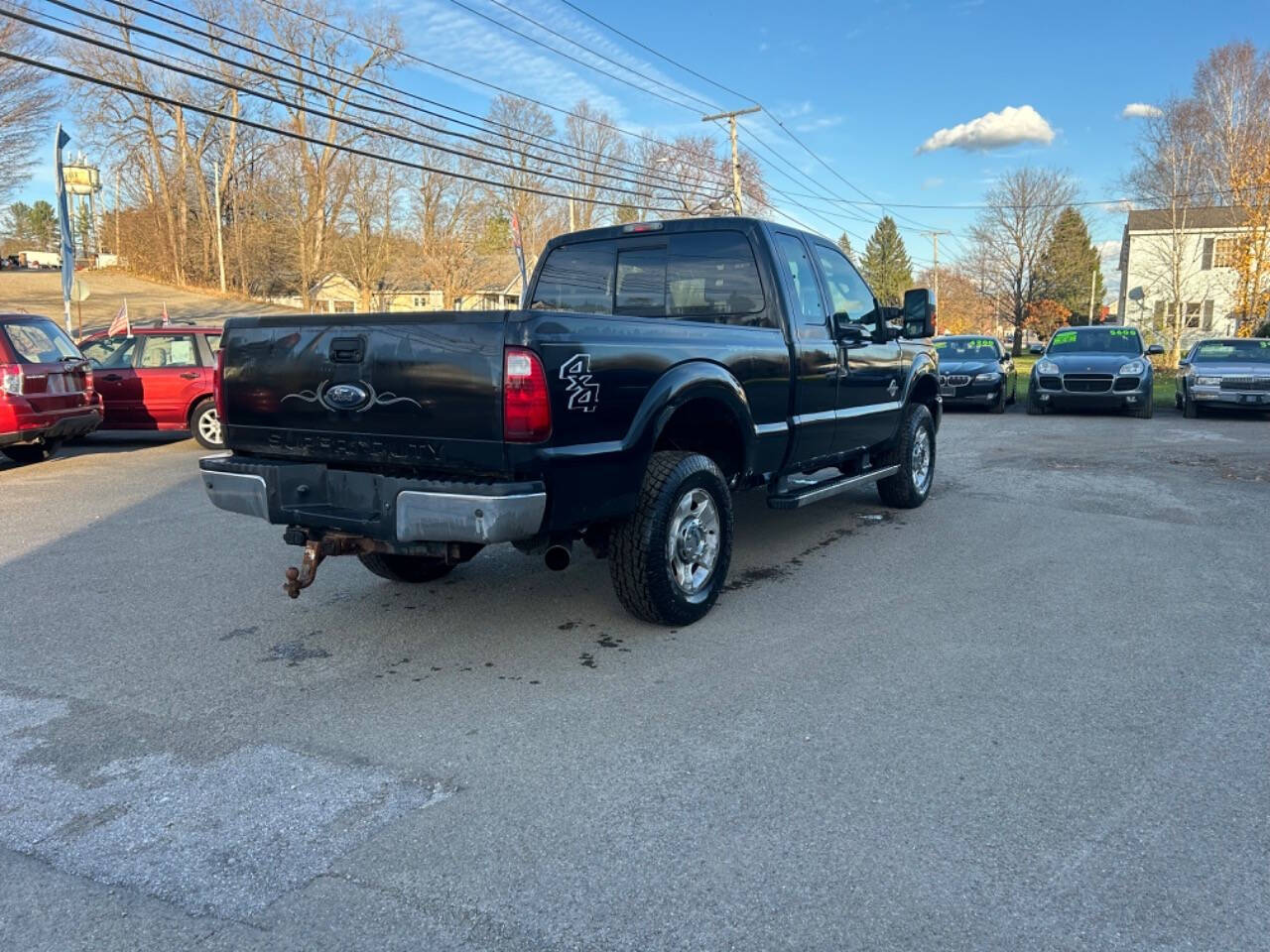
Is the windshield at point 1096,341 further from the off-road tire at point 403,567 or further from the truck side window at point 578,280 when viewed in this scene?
the off-road tire at point 403,567

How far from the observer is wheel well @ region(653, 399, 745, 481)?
4.91 meters

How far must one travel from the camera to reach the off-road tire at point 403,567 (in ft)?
17.8

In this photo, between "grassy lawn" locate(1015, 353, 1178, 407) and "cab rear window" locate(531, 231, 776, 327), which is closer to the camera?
"cab rear window" locate(531, 231, 776, 327)

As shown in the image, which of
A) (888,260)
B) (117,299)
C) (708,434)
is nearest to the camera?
(708,434)

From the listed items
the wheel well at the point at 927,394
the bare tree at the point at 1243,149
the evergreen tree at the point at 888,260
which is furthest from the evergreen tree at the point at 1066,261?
the wheel well at the point at 927,394

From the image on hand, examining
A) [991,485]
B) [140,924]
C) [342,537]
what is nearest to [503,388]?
[342,537]

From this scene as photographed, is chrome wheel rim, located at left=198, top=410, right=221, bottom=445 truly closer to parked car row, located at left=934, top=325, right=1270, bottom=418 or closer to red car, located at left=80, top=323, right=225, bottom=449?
red car, located at left=80, top=323, right=225, bottom=449

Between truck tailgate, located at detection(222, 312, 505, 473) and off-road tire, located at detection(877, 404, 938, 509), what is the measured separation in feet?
15.1

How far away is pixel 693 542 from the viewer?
191 inches

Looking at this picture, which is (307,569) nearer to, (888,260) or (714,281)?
(714,281)

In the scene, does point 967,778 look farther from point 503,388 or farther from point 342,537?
point 342,537

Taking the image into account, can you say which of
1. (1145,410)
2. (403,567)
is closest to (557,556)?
(403,567)

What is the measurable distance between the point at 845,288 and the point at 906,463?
5.88ft

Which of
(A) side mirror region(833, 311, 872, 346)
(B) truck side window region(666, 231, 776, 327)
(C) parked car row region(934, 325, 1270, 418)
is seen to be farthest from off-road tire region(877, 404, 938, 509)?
(C) parked car row region(934, 325, 1270, 418)
